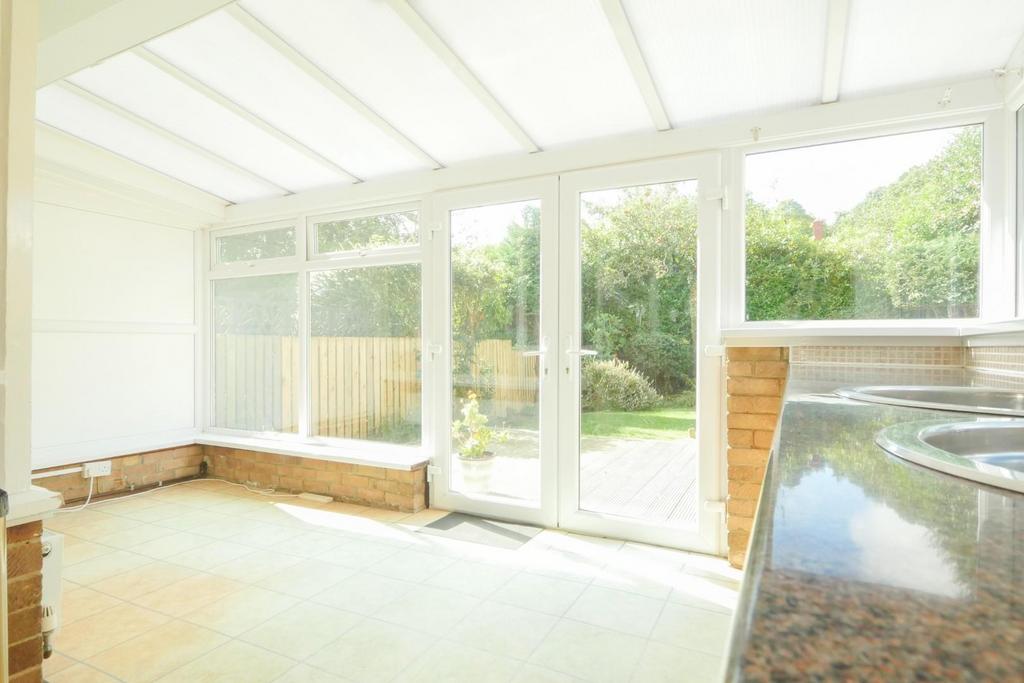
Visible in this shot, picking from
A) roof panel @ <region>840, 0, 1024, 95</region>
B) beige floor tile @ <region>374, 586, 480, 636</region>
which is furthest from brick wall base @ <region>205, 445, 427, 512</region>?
roof panel @ <region>840, 0, 1024, 95</region>

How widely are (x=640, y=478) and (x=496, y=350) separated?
3.85ft

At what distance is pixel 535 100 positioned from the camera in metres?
2.76

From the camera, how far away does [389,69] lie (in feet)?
8.50

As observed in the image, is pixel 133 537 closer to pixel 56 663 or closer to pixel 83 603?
pixel 83 603

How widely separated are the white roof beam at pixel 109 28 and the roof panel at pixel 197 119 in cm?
47

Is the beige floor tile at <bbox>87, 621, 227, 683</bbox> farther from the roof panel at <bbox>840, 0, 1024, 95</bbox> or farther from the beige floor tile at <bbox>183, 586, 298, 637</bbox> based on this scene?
the roof panel at <bbox>840, 0, 1024, 95</bbox>

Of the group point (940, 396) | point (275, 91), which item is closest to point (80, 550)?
point (275, 91)

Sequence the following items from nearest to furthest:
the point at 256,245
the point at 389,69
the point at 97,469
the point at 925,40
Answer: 1. the point at 925,40
2. the point at 389,69
3. the point at 97,469
4. the point at 256,245

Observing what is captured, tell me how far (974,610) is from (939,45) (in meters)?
2.71

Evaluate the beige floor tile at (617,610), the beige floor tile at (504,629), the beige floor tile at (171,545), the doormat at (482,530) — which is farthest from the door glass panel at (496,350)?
the beige floor tile at (171,545)

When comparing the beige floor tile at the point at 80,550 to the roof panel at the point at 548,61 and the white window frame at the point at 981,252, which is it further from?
the white window frame at the point at 981,252

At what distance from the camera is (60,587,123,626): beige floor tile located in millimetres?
2304

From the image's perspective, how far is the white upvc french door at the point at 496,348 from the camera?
330cm

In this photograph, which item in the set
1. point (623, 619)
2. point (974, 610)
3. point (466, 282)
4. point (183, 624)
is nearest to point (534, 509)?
point (623, 619)
